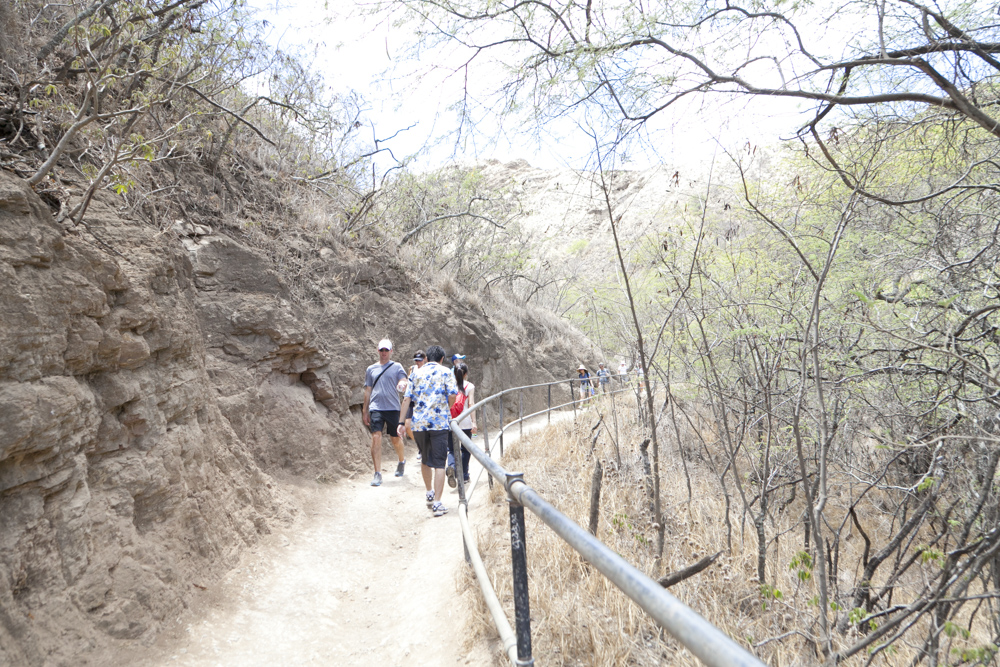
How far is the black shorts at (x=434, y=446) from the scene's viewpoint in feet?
18.4

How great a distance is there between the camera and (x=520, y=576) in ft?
6.01

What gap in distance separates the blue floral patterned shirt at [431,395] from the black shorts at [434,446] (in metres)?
0.09

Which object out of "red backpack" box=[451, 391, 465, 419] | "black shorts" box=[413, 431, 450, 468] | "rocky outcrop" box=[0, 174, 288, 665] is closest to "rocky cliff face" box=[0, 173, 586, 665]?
"rocky outcrop" box=[0, 174, 288, 665]

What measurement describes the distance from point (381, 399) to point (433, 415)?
144cm

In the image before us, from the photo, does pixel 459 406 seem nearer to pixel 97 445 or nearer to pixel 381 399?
pixel 381 399

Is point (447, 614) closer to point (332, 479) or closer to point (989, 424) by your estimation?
point (332, 479)

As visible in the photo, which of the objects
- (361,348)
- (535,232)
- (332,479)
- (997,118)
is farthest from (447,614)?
(535,232)

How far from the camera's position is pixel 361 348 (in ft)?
28.6

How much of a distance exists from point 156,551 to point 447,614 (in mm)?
1891

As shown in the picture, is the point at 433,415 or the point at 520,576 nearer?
the point at 520,576

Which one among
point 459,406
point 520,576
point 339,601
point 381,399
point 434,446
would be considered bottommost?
point 339,601

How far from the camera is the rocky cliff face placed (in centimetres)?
280

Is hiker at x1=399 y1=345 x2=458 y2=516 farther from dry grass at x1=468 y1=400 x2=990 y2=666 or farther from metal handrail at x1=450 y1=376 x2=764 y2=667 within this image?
metal handrail at x1=450 y1=376 x2=764 y2=667

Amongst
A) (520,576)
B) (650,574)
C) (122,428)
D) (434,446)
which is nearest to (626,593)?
(520,576)
